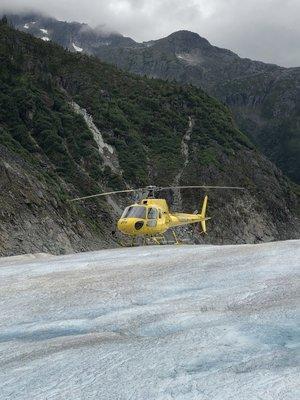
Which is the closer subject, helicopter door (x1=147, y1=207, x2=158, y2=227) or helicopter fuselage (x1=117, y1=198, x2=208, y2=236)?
helicopter fuselage (x1=117, y1=198, x2=208, y2=236)

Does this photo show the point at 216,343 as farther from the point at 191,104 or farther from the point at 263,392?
the point at 191,104

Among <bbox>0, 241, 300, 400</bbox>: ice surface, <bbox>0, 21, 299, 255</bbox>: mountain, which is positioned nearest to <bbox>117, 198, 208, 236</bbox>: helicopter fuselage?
<bbox>0, 241, 300, 400</bbox>: ice surface

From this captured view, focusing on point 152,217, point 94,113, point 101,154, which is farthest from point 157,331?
point 94,113

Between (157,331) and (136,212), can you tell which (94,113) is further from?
(157,331)

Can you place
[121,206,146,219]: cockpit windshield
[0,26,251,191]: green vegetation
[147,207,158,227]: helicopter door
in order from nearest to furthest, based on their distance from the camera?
[121,206,146,219]: cockpit windshield, [147,207,158,227]: helicopter door, [0,26,251,191]: green vegetation

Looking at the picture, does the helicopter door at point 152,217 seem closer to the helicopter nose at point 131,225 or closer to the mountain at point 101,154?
the helicopter nose at point 131,225

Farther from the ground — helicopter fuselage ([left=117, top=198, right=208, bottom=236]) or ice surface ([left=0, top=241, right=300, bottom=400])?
ice surface ([left=0, top=241, right=300, bottom=400])

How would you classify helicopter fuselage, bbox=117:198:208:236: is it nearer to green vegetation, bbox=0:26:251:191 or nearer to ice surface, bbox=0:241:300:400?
ice surface, bbox=0:241:300:400

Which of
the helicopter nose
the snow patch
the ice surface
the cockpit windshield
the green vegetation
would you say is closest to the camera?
the ice surface
